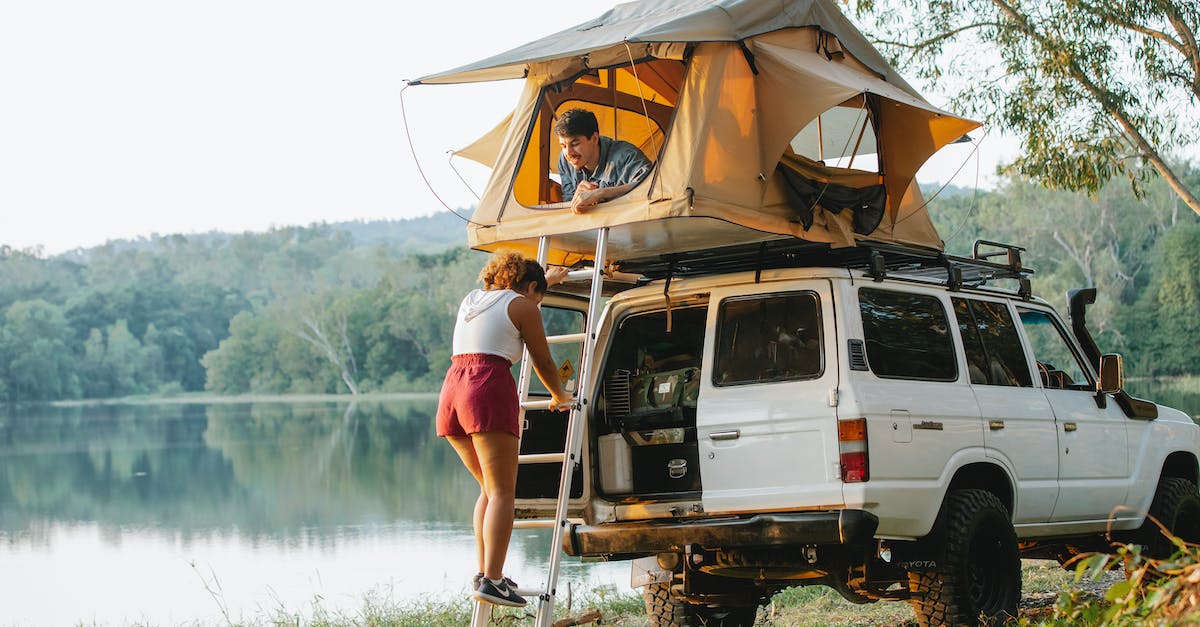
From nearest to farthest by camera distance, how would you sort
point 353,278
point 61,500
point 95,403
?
point 61,500 < point 95,403 < point 353,278

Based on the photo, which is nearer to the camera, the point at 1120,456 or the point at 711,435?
the point at 711,435

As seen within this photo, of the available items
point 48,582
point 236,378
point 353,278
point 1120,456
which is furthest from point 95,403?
point 1120,456

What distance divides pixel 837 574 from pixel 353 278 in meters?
133

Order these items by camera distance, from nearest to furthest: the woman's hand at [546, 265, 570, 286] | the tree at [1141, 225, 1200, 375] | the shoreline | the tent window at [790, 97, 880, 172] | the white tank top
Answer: the white tank top → the woman's hand at [546, 265, 570, 286] → the tent window at [790, 97, 880, 172] → the tree at [1141, 225, 1200, 375] → the shoreline

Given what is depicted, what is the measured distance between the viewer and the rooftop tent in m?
6.58

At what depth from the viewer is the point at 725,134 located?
262 inches

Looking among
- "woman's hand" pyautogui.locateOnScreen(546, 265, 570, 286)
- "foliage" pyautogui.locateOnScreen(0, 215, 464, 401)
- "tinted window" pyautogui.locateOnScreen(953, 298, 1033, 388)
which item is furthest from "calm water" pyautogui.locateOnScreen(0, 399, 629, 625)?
"foliage" pyautogui.locateOnScreen(0, 215, 464, 401)

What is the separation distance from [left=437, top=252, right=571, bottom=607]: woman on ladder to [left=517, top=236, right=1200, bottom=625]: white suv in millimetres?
844

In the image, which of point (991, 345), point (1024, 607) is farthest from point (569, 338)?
point (1024, 607)

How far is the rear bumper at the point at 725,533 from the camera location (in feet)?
19.9

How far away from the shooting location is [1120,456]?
8.09 m

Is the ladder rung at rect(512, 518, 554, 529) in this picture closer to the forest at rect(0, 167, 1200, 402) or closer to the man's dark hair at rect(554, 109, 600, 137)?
the man's dark hair at rect(554, 109, 600, 137)

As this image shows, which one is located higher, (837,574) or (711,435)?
(711,435)

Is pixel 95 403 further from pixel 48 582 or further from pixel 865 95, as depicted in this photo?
pixel 865 95
